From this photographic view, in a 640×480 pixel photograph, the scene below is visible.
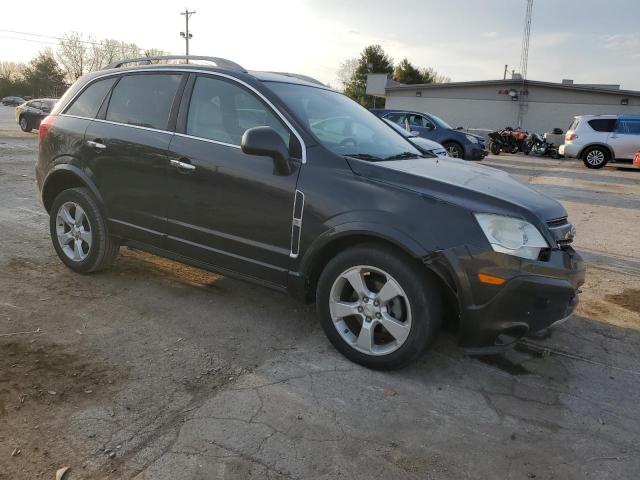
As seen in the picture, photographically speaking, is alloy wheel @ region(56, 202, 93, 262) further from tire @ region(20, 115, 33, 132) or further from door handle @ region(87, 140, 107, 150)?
tire @ region(20, 115, 33, 132)

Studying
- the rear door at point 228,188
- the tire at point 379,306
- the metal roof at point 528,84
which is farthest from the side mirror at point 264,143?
the metal roof at point 528,84

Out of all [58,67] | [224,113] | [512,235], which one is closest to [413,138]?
[224,113]

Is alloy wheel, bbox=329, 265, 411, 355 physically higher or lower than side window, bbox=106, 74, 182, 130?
lower

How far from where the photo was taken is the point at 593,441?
264 cm

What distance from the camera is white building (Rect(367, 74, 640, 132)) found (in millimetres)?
29094

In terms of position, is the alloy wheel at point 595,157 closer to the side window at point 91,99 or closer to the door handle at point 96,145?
the side window at point 91,99

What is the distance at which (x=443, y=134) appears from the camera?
17094 mm

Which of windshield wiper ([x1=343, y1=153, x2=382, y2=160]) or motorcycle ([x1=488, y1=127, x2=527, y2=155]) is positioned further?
motorcycle ([x1=488, y1=127, x2=527, y2=155])

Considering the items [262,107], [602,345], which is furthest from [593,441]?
[262,107]

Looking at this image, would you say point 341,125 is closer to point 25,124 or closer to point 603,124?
point 603,124

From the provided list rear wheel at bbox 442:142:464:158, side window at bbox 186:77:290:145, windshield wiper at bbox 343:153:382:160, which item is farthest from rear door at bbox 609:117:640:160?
side window at bbox 186:77:290:145

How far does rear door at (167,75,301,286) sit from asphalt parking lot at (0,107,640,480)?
0.53 meters

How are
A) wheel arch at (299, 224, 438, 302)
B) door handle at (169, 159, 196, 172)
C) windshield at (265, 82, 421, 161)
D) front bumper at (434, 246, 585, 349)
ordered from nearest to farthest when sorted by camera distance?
front bumper at (434, 246, 585, 349)
wheel arch at (299, 224, 438, 302)
windshield at (265, 82, 421, 161)
door handle at (169, 159, 196, 172)

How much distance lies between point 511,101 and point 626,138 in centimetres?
1445
